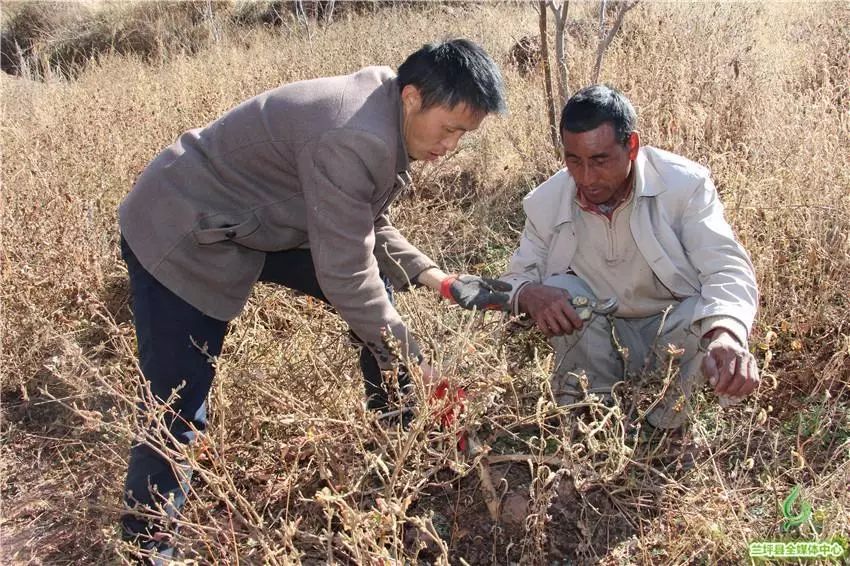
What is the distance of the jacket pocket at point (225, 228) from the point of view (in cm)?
191

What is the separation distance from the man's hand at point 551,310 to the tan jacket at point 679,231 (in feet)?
0.25

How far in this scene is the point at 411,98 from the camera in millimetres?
1854

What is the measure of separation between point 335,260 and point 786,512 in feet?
3.94

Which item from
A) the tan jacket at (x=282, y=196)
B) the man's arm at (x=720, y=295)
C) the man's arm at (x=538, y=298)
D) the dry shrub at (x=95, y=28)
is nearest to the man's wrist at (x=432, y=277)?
the man's arm at (x=538, y=298)

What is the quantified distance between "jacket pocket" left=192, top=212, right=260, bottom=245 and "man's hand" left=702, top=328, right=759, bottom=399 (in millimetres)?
1243

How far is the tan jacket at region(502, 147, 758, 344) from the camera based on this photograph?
209 cm

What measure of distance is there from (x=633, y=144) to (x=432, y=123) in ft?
2.35

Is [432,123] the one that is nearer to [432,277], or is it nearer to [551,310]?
[432,277]

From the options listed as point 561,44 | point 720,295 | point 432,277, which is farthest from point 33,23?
point 720,295

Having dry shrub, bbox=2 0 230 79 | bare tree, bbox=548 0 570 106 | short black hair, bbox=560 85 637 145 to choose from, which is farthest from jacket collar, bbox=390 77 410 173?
dry shrub, bbox=2 0 230 79

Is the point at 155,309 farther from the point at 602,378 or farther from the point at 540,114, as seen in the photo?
the point at 540,114

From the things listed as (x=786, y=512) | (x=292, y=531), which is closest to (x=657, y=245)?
(x=786, y=512)

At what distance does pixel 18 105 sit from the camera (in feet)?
18.4

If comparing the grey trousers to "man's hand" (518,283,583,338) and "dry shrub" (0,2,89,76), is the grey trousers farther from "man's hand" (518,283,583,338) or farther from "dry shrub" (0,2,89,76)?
"dry shrub" (0,2,89,76)
